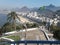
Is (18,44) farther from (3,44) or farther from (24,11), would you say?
(24,11)

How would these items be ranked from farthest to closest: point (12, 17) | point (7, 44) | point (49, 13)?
point (49, 13), point (12, 17), point (7, 44)

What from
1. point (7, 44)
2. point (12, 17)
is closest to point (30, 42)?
point (7, 44)

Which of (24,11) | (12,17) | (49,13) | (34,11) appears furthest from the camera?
(24,11)

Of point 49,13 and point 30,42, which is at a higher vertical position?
point 30,42

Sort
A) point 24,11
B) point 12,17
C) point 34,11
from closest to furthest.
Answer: point 12,17 < point 34,11 < point 24,11

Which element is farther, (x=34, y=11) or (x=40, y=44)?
(x=34, y=11)

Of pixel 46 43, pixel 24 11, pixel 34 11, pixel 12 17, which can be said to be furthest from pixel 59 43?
pixel 24 11

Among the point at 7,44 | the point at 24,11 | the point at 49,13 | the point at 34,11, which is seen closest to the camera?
the point at 7,44

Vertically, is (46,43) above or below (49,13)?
above

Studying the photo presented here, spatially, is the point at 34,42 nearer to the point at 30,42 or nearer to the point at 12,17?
the point at 30,42
